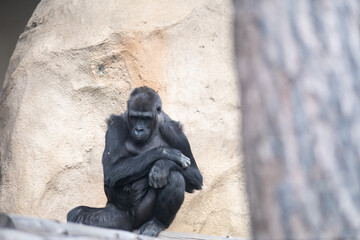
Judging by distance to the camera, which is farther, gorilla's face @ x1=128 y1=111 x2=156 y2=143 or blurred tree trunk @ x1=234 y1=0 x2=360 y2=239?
gorilla's face @ x1=128 y1=111 x2=156 y2=143

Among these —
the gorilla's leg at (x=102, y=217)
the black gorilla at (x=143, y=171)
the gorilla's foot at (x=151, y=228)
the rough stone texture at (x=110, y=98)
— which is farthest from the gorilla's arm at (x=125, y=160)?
the rough stone texture at (x=110, y=98)

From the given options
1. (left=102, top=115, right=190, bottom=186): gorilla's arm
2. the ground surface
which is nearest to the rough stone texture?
(left=102, top=115, right=190, bottom=186): gorilla's arm

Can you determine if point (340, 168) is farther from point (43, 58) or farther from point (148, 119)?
point (43, 58)

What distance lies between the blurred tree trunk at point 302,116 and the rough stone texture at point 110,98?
3.87 meters

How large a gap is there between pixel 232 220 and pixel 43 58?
2.45 m

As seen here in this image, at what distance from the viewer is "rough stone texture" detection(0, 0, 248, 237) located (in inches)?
223

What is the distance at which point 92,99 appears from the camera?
19.2 ft

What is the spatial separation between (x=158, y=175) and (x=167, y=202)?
0.78ft

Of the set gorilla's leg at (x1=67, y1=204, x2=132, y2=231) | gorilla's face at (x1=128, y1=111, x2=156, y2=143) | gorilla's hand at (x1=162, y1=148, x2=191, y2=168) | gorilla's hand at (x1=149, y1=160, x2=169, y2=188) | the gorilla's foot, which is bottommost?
the gorilla's foot

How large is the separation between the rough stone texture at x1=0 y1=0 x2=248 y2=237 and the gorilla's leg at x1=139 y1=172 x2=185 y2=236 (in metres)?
0.94

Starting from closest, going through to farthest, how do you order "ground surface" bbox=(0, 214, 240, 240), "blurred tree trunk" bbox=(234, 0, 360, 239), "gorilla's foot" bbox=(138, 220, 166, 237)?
"blurred tree trunk" bbox=(234, 0, 360, 239), "ground surface" bbox=(0, 214, 240, 240), "gorilla's foot" bbox=(138, 220, 166, 237)

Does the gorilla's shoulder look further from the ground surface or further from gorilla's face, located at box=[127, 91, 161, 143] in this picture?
the ground surface

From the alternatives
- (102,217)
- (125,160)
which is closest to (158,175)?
(125,160)

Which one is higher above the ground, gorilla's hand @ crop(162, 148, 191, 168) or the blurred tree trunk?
the blurred tree trunk
